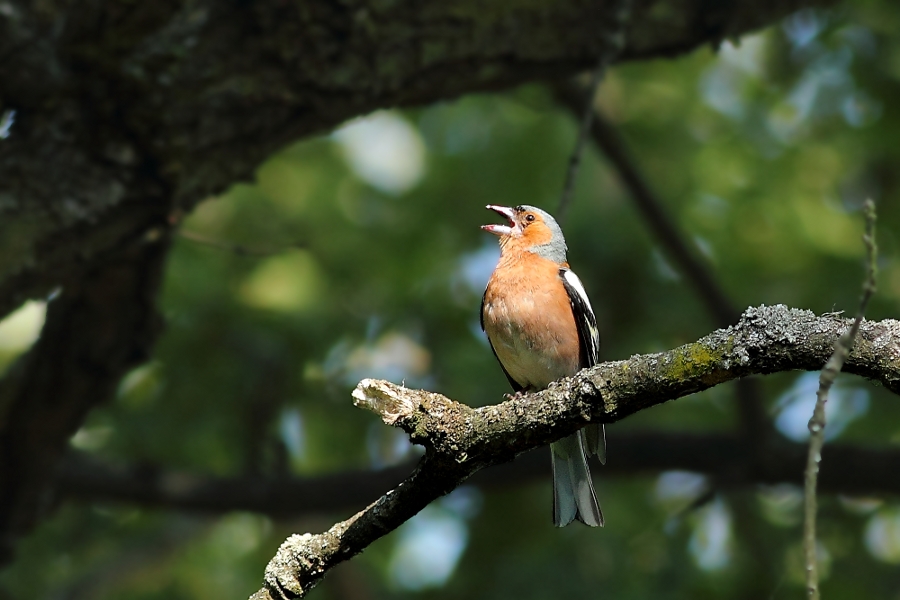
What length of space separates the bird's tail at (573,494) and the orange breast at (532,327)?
1.88 feet

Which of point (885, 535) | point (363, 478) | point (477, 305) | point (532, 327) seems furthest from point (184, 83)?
point (885, 535)

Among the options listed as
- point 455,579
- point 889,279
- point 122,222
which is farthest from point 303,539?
point 889,279

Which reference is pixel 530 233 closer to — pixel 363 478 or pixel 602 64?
pixel 602 64

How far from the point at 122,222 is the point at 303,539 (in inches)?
113

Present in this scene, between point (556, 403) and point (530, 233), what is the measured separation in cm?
403

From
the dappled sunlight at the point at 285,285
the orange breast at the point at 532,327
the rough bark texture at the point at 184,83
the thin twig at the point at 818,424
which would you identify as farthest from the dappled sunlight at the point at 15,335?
the thin twig at the point at 818,424

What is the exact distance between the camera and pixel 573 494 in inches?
215

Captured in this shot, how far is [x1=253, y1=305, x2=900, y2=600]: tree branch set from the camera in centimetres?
308

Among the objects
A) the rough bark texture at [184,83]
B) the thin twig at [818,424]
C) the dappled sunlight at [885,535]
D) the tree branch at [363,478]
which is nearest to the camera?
the thin twig at [818,424]

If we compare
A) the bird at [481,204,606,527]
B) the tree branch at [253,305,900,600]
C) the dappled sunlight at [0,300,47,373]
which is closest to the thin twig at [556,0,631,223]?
the bird at [481,204,606,527]

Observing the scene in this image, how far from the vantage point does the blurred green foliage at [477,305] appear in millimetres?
7969

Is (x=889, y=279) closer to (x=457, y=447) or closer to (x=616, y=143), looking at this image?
(x=616, y=143)

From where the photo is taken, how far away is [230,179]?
20.1 feet

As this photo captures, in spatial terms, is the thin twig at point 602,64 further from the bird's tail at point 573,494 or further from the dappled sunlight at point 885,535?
the dappled sunlight at point 885,535
